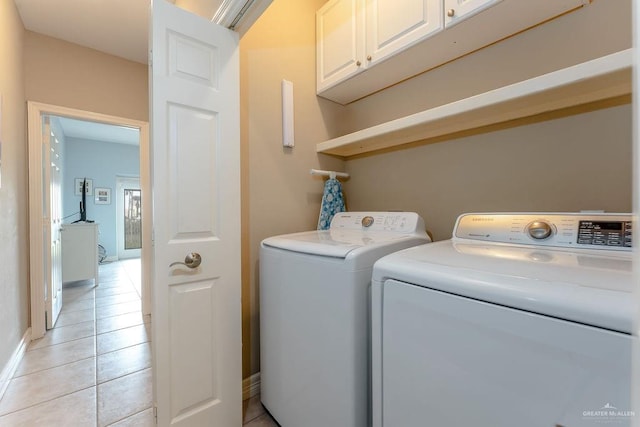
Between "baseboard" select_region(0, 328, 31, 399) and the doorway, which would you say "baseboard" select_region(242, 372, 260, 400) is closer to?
"baseboard" select_region(0, 328, 31, 399)

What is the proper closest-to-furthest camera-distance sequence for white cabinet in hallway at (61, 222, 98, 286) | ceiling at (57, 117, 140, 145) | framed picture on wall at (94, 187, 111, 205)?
1. white cabinet in hallway at (61, 222, 98, 286)
2. ceiling at (57, 117, 140, 145)
3. framed picture on wall at (94, 187, 111, 205)

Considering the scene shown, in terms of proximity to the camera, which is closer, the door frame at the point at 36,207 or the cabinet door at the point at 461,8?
the cabinet door at the point at 461,8

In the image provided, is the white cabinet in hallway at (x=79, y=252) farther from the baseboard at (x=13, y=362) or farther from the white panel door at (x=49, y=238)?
the baseboard at (x=13, y=362)

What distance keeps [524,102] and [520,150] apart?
0.86ft

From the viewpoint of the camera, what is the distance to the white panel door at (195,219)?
1.13 m

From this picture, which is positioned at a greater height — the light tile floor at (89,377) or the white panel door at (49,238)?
the white panel door at (49,238)

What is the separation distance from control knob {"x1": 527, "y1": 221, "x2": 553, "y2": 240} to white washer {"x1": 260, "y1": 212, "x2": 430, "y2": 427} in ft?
1.41

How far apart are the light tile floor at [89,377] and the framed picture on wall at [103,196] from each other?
141 inches

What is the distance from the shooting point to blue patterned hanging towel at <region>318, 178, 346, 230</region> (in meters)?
1.83

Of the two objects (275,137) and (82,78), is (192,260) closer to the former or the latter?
(275,137)

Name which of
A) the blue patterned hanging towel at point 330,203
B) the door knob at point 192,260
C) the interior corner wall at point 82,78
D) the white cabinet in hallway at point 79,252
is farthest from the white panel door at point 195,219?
the white cabinet in hallway at point 79,252

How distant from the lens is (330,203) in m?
1.85

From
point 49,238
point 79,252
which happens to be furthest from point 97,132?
point 49,238

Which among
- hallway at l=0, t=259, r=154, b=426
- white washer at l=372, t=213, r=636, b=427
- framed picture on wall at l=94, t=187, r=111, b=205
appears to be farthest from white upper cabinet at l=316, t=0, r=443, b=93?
framed picture on wall at l=94, t=187, r=111, b=205
